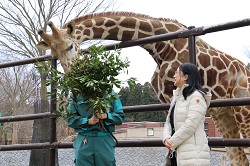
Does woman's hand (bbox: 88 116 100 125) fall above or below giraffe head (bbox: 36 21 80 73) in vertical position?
below

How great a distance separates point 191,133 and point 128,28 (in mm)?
1586

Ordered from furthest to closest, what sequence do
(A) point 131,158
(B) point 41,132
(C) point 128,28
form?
(A) point 131,158 < (B) point 41,132 < (C) point 128,28

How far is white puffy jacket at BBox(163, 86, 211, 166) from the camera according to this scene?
216cm

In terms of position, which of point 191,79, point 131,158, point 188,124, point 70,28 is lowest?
point 131,158

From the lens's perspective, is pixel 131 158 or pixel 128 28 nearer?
pixel 128 28

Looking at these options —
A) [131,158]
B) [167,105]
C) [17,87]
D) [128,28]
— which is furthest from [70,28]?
[17,87]

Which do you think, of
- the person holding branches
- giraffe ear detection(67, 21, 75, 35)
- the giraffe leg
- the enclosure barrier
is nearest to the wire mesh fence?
the giraffe leg

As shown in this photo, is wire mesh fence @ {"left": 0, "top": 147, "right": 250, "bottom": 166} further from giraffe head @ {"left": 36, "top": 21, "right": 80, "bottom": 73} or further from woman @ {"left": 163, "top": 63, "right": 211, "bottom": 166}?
woman @ {"left": 163, "top": 63, "right": 211, "bottom": 166}

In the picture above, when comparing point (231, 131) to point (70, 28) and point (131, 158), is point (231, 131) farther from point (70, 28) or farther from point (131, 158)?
point (131, 158)

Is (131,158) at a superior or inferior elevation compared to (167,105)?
inferior

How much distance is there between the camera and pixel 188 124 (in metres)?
2.19

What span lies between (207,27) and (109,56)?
3.03 ft

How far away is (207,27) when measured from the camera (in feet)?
9.45

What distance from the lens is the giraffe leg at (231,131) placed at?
3715 mm
